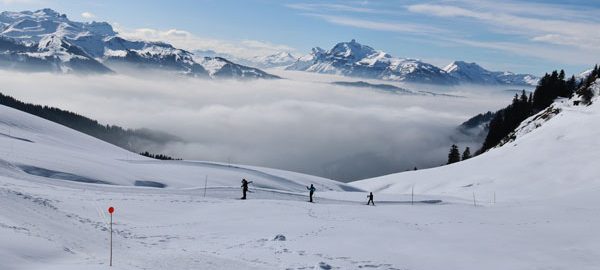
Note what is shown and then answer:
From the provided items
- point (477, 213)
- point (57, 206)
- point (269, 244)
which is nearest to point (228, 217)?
point (269, 244)

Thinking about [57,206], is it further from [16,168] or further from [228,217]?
[16,168]

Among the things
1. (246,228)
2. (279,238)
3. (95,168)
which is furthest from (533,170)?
(95,168)

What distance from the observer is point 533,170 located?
51.0 meters

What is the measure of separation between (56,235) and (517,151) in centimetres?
5809

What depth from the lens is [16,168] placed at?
32.2 m

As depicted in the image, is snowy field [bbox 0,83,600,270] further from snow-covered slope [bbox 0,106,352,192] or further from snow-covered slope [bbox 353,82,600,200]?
snow-covered slope [bbox 353,82,600,200]

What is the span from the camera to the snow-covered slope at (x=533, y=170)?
44656mm

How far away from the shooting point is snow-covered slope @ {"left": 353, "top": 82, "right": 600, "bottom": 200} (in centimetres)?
4466

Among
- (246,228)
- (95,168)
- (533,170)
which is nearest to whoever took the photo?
(246,228)

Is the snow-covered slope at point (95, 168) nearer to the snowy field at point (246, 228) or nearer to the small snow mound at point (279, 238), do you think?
the snowy field at point (246, 228)

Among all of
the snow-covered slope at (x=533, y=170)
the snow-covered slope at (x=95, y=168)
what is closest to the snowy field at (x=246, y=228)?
the snow-covered slope at (x=95, y=168)

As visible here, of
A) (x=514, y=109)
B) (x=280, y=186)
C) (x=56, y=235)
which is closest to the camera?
(x=56, y=235)

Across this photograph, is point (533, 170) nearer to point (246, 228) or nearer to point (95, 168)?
point (246, 228)

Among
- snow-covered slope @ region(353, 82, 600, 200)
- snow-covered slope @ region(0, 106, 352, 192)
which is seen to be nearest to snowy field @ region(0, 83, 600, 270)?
snow-covered slope @ region(0, 106, 352, 192)
